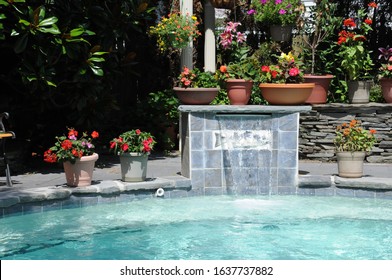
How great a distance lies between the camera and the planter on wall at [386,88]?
9898mm

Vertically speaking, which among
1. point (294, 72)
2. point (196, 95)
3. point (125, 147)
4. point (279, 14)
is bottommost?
point (125, 147)

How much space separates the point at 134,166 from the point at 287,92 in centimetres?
188

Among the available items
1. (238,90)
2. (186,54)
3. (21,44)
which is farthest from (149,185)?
(186,54)

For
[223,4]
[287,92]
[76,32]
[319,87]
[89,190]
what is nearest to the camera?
[89,190]

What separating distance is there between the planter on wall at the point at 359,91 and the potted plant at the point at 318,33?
0.32 m

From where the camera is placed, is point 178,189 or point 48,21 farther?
point 178,189

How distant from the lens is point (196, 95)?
324 inches

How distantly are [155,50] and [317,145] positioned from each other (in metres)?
2.93

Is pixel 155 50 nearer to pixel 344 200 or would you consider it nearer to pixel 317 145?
pixel 317 145

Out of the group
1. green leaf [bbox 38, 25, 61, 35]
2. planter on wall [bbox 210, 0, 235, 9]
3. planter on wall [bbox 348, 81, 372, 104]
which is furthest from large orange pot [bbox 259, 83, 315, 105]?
planter on wall [bbox 210, 0, 235, 9]

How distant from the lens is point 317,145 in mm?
9992

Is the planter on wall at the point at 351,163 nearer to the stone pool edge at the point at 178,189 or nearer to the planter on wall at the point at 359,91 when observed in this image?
the stone pool edge at the point at 178,189

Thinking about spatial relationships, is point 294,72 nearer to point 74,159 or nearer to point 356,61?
point 356,61
